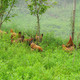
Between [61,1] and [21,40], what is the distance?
35783 millimetres

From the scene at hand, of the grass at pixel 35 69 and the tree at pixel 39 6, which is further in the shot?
the tree at pixel 39 6

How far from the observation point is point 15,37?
7984 mm

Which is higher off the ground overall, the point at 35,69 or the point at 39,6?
the point at 39,6

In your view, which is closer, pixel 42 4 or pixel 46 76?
pixel 46 76

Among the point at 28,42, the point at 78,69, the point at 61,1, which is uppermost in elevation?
the point at 61,1

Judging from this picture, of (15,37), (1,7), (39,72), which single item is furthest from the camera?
(15,37)

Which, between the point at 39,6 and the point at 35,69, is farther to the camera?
the point at 39,6

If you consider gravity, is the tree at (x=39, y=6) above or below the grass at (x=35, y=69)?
above

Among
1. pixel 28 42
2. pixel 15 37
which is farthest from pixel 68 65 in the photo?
pixel 15 37

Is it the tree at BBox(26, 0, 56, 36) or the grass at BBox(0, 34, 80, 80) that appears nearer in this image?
the grass at BBox(0, 34, 80, 80)

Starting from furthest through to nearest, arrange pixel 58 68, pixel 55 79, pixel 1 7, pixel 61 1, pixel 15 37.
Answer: pixel 61 1, pixel 15 37, pixel 1 7, pixel 58 68, pixel 55 79

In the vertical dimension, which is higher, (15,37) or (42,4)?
(42,4)

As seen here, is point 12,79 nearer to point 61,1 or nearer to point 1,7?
point 1,7

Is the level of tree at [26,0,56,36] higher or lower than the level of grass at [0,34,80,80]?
higher
